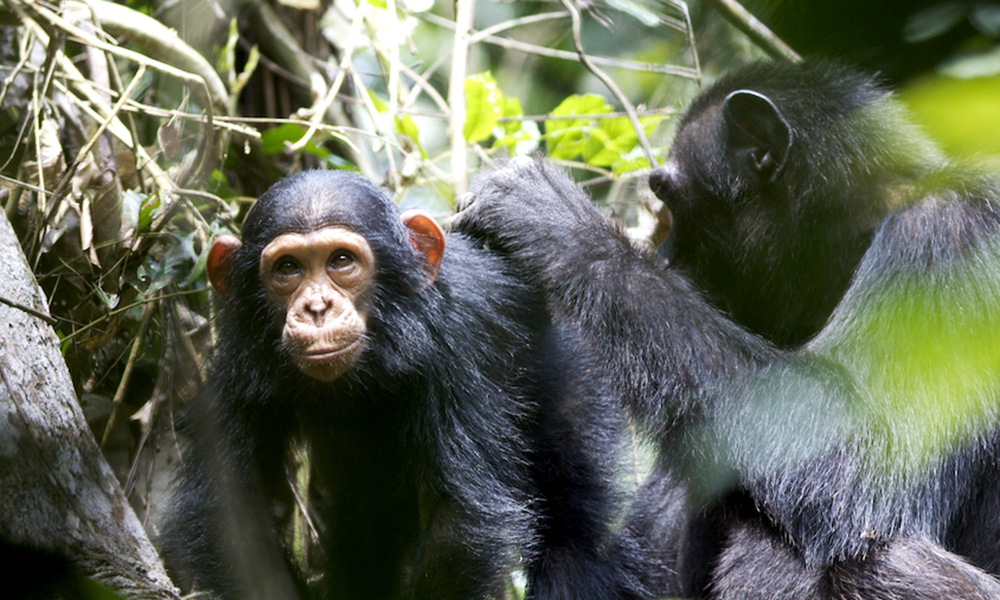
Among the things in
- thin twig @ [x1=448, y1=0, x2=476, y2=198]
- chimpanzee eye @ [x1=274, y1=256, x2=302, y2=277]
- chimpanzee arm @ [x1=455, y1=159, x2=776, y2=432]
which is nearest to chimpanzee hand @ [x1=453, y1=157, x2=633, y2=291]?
chimpanzee arm @ [x1=455, y1=159, x2=776, y2=432]

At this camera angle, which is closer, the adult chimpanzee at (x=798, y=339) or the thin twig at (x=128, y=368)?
the adult chimpanzee at (x=798, y=339)

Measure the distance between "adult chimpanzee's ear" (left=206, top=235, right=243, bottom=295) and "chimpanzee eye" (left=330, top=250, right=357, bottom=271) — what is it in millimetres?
417

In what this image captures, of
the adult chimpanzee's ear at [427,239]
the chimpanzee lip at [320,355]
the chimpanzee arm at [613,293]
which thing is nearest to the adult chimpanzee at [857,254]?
the chimpanzee arm at [613,293]

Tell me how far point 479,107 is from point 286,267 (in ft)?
4.70

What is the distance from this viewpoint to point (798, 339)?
359 centimetres

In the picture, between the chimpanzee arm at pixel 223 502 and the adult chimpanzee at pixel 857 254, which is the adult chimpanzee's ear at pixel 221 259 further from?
the adult chimpanzee at pixel 857 254

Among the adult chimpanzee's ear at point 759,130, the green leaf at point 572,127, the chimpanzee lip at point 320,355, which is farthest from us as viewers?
Answer: the green leaf at point 572,127

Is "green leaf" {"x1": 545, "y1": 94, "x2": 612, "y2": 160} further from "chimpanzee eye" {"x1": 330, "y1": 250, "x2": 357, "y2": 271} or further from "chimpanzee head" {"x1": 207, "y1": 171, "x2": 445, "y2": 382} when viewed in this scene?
"chimpanzee eye" {"x1": 330, "y1": 250, "x2": 357, "y2": 271}

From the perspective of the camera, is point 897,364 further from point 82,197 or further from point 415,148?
point 82,197

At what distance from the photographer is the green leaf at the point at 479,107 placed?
4359mm

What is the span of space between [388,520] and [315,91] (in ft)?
8.64

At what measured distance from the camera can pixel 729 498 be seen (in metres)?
3.38

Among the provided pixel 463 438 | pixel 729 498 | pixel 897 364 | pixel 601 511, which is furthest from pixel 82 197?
pixel 897 364

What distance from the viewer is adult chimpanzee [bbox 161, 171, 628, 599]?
333cm
